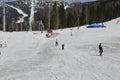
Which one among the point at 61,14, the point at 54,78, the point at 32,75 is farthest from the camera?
the point at 61,14

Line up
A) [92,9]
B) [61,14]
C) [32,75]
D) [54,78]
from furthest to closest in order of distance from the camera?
[92,9]
[61,14]
[32,75]
[54,78]

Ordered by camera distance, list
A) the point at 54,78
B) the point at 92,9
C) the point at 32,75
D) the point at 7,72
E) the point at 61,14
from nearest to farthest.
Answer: the point at 54,78, the point at 32,75, the point at 7,72, the point at 61,14, the point at 92,9

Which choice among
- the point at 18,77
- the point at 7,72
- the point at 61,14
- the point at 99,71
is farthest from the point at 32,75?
the point at 61,14

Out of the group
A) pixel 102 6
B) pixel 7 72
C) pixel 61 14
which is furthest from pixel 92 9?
pixel 7 72

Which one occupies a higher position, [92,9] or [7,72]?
[92,9]

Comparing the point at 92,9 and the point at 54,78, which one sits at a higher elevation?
the point at 92,9

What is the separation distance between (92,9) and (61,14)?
20794 millimetres

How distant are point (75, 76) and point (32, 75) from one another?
3561mm

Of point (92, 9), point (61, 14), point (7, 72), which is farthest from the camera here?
point (92, 9)

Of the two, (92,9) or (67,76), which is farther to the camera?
(92,9)

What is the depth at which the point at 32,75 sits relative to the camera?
95.4 ft

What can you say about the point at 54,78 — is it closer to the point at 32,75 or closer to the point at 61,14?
the point at 32,75

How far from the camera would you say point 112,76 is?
27375 millimetres

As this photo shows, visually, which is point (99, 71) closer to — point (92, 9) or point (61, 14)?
point (61, 14)
